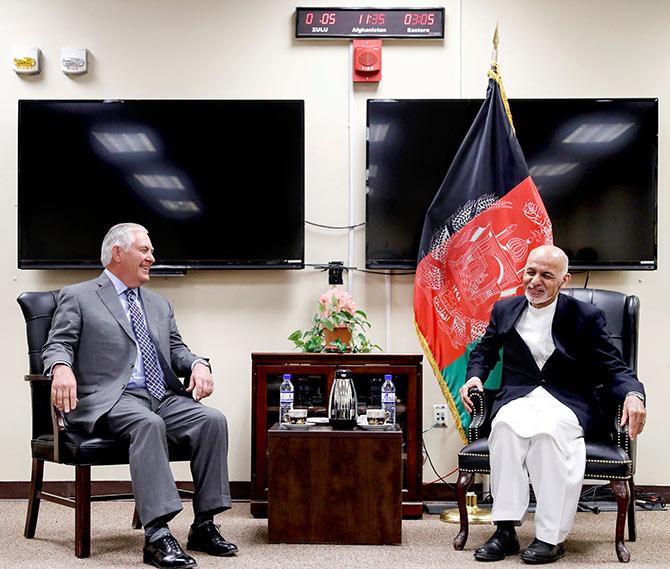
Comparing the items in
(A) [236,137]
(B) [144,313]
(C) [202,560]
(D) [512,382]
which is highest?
(A) [236,137]

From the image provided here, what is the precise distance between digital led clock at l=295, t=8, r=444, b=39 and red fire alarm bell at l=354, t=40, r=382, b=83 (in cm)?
5

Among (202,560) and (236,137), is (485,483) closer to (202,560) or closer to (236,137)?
(202,560)

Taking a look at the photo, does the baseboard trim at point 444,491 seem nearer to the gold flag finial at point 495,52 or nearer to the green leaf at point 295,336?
the green leaf at point 295,336

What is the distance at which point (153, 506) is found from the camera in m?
3.13

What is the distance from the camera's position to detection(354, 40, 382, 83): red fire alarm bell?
14.9ft

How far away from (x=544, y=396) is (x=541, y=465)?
32cm

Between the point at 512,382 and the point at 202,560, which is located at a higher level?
the point at 512,382

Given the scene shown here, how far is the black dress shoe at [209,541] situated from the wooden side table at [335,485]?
0.24 metres

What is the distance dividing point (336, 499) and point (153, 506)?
737 mm

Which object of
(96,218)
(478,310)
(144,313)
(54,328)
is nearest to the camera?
(54,328)

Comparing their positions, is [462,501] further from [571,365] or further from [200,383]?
[200,383]

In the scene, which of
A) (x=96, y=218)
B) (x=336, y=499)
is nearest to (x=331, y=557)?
(x=336, y=499)

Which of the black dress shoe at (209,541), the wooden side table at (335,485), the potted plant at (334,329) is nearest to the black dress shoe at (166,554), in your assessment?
the black dress shoe at (209,541)

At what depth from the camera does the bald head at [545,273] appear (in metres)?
3.55
